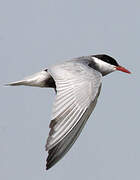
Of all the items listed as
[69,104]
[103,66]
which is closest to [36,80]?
[103,66]

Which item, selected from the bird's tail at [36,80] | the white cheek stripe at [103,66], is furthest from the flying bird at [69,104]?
the white cheek stripe at [103,66]

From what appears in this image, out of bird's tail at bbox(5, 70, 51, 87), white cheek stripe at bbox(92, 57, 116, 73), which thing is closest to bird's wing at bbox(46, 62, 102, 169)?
bird's tail at bbox(5, 70, 51, 87)

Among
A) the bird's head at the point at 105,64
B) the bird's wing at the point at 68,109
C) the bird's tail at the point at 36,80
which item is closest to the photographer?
the bird's wing at the point at 68,109

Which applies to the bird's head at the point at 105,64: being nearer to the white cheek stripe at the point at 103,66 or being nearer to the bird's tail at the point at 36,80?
the white cheek stripe at the point at 103,66

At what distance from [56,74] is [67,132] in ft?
3.51

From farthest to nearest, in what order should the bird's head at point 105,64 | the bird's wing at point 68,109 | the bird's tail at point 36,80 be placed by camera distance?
the bird's head at point 105,64 → the bird's tail at point 36,80 → the bird's wing at point 68,109

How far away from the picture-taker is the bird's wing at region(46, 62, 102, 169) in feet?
17.2

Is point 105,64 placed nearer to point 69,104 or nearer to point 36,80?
point 36,80

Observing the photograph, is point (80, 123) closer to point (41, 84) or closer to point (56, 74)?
point (56, 74)

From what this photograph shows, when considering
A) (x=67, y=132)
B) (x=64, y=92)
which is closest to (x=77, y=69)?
(x=64, y=92)

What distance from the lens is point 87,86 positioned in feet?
19.5

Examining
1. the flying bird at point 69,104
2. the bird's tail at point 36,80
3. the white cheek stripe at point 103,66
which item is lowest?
the white cheek stripe at point 103,66

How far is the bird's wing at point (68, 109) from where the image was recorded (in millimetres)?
5242

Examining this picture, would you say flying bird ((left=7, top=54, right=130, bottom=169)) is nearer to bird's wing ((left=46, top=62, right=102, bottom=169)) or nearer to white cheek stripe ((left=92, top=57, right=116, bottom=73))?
bird's wing ((left=46, top=62, right=102, bottom=169))
